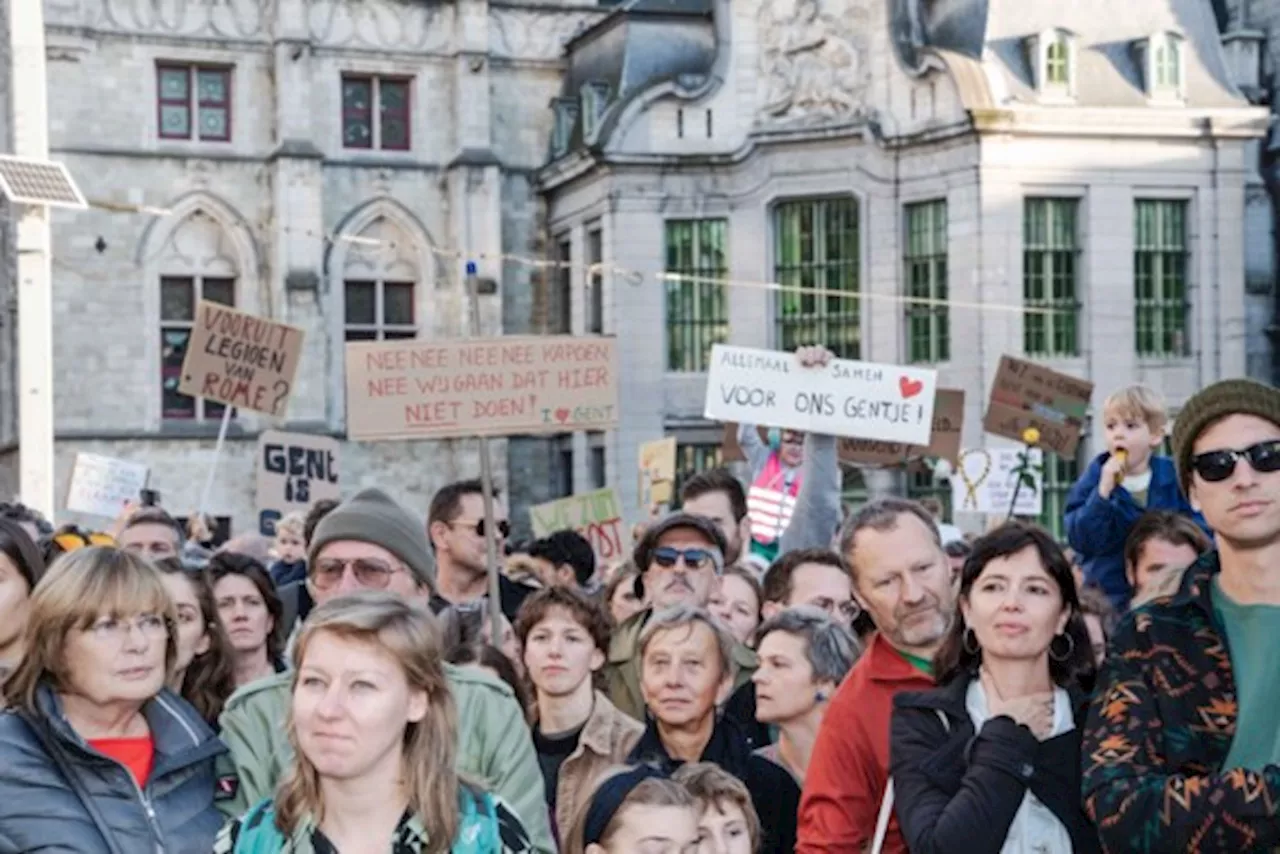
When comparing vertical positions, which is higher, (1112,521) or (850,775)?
(1112,521)

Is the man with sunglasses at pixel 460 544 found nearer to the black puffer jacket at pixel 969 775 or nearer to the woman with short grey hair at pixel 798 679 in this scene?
the woman with short grey hair at pixel 798 679

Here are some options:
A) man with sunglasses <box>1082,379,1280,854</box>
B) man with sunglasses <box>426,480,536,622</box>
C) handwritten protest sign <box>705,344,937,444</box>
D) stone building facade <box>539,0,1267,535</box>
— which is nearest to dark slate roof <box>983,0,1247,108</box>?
stone building facade <box>539,0,1267,535</box>

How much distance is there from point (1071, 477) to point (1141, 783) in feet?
79.9

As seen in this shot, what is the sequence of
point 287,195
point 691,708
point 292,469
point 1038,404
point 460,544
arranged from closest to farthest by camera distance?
point 691,708 → point 460,544 → point 1038,404 → point 292,469 → point 287,195

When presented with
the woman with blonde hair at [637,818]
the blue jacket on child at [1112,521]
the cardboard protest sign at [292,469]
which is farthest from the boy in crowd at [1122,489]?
the cardboard protest sign at [292,469]

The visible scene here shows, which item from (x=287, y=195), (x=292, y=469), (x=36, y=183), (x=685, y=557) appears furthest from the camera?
(x=287, y=195)

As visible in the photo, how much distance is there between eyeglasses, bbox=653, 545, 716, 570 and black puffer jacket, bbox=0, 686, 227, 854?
3.47 metres

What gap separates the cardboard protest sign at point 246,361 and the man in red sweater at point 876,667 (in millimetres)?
11840

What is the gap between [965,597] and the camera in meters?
5.10

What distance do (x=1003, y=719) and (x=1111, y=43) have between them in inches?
984

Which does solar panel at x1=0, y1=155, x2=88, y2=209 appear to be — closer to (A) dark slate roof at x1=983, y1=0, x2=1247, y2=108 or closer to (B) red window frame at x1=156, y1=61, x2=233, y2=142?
(A) dark slate roof at x1=983, y1=0, x2=1247, y2=108

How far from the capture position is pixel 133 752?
517cm

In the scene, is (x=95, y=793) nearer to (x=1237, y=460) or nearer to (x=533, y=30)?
(x=1237, y=460)

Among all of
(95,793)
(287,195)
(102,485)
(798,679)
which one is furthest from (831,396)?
(287,195)
